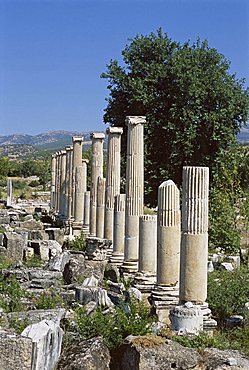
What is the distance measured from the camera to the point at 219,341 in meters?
10.4

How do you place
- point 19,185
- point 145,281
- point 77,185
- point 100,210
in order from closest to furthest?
point 145,281 → point 100,210 → point 77,185 → point 19,185

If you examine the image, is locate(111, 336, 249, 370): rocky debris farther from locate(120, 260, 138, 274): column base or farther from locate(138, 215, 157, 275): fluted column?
locate(120, 260, 138, 274): column base

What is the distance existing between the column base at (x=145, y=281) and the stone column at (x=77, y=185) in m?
13.5

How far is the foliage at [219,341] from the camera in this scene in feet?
33.0

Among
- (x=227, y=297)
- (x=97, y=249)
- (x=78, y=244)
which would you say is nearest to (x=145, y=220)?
(x=227, y=297)

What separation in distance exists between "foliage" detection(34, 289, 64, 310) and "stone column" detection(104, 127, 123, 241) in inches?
323

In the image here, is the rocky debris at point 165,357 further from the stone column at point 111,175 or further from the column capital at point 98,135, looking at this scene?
the column capital at point 98,135

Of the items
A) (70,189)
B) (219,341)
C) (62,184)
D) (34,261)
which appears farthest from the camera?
(62,184)

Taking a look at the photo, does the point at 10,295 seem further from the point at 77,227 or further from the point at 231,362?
the point at 77,227

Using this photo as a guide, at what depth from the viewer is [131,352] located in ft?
30.7

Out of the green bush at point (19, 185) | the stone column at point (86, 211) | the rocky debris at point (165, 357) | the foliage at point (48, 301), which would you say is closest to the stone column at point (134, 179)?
the foliage at point (48, 301)

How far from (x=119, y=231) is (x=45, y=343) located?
10.3 m

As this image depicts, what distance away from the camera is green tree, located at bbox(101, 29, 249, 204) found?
31.2 m

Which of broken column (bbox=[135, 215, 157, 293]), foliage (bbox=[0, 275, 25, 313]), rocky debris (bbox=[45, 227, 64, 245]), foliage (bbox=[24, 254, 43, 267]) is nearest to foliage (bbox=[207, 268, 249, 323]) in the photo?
broken column (bbox=[135, 215, 157, 293])
